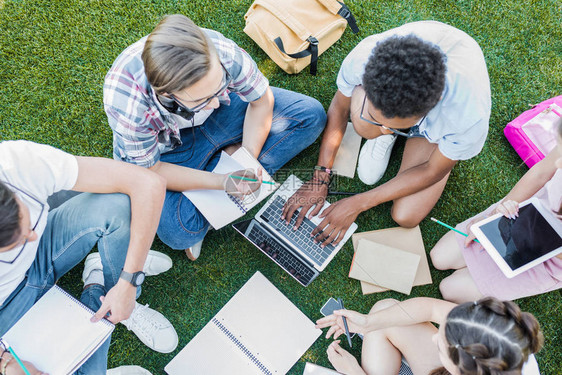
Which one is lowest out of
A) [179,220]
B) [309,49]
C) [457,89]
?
[179,220]

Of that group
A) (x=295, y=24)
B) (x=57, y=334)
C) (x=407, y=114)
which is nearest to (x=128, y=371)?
(x=57, y=334)

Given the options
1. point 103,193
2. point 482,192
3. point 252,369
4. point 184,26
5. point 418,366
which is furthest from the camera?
point 482,192

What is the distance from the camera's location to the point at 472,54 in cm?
183

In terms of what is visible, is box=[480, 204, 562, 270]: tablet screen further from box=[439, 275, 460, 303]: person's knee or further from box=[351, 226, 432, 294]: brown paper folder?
box=[351, 226, 432, 294]: brown paper folder

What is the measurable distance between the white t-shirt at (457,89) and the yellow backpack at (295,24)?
69cm

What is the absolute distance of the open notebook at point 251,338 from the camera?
2.29 m

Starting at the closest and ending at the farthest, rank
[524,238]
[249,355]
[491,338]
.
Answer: [491,338] → [524,238] → [249,355]

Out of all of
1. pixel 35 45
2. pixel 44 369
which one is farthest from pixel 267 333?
pixel 35 45

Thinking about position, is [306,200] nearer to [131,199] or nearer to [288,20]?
[131,199]

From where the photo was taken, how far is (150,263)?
2.38 m

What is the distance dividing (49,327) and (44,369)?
0.17 metres

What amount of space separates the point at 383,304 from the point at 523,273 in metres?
0.73

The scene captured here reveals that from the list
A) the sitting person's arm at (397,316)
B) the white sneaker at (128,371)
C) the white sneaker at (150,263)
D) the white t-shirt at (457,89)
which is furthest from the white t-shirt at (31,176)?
the sitting person's arm at (397,316)

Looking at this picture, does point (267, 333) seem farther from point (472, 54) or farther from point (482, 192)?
point (472, 54)
